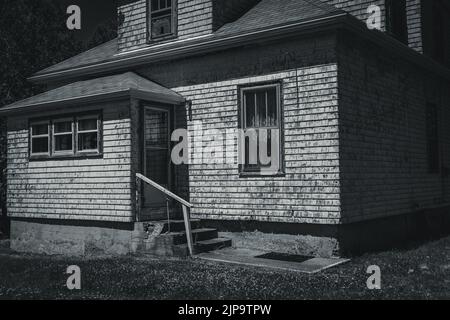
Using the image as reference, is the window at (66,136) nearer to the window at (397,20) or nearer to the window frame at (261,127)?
the window frame at (261,127)

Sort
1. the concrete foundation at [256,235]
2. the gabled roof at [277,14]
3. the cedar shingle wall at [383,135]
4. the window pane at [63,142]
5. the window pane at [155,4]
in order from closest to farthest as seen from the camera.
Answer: the concrete foundation at [256,235]
the cedar shingle wall at [383,135]
the gabled roof at [277,14]
the window pane at [63,142]
the window pane at [155,4]

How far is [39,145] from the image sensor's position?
13.5 m

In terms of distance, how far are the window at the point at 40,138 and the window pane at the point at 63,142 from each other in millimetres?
292

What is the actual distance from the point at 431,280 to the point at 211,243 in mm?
4501

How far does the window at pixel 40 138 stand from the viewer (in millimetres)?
13297

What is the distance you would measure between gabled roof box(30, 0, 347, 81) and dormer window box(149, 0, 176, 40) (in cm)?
43

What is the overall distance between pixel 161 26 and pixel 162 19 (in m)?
0.18

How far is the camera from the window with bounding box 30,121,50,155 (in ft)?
43.6

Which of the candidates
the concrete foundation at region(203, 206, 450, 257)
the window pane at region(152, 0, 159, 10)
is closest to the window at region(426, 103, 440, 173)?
the concrete foundation at region(203, 206, 450, 257)

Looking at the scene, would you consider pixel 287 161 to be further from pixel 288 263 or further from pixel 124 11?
pixel 124 11

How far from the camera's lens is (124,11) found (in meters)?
14.4

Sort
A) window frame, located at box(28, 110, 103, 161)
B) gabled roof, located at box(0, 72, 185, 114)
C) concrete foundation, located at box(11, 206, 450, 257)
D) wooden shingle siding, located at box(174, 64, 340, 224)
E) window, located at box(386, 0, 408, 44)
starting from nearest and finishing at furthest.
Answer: wooden shingle siding, located at box(174, 64, 340, 224)
concrete foundation, located at box(11, 206, 450, 257)
gabled roof, located at box(0, 72, 185, 114)
window frame, located at box(28, 110, 103, 161)
window, located at box(386, 0, 408, 44)

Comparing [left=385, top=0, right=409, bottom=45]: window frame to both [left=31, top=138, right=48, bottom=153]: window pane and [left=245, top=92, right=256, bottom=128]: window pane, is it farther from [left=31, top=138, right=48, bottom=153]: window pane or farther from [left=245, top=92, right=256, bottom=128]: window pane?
[left=31, top=138, right=48, bottom=153]: window pane

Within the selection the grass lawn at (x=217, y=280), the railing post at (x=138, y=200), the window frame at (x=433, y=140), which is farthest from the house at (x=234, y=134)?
the grass lawn at (x=217, y=280)
